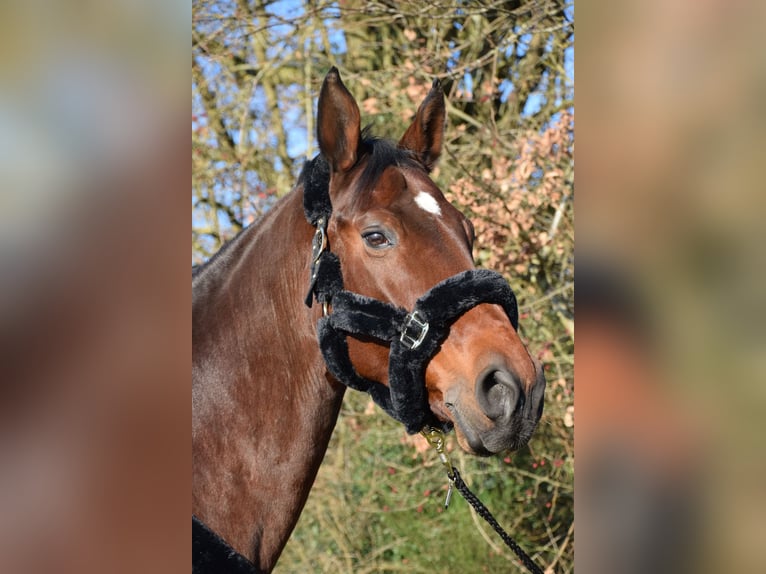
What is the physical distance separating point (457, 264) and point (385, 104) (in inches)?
163

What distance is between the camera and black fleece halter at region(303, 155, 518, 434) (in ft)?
6.00

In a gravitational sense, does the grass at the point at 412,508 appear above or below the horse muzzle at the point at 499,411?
below

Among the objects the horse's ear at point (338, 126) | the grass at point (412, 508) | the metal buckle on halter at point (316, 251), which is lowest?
the grass at point (412, 508)

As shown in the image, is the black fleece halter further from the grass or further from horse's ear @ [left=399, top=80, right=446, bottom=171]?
the grass

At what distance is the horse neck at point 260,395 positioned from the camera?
1941 mm

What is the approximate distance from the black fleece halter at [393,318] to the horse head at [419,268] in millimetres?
28

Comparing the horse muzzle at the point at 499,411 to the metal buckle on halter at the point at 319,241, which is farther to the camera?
the metal buckle on halter at the point at 319,241

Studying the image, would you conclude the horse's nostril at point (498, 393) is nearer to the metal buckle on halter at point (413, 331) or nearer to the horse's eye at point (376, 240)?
the metal buckle on halter at point (413, 331)
